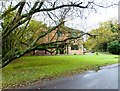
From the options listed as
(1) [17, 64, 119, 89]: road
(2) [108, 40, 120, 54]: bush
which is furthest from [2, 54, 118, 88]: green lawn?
(2) [108, 40, 120, 54]: bush

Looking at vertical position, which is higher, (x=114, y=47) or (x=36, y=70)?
(x=114, y=47)

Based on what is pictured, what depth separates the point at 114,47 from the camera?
49.4 m

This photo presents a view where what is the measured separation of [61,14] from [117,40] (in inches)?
1472

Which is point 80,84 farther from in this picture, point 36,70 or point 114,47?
point 114,47

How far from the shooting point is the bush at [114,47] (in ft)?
159

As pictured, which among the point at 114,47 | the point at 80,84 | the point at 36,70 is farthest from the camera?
the point at 114,47

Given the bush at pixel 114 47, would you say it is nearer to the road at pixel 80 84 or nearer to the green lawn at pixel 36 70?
the green lawn at pixel 36 70

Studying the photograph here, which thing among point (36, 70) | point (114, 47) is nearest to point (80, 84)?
point (36, 70)

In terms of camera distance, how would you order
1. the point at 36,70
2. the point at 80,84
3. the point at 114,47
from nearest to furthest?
the point at 80,84, the point at 36,70, the point at 114,47

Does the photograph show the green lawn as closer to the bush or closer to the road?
the road

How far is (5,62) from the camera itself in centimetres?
982

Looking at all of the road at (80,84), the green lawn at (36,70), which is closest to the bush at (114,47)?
the green lawn at (36,70)

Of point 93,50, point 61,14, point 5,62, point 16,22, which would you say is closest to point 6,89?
point 5,62

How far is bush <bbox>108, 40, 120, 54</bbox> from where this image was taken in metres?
48.6
